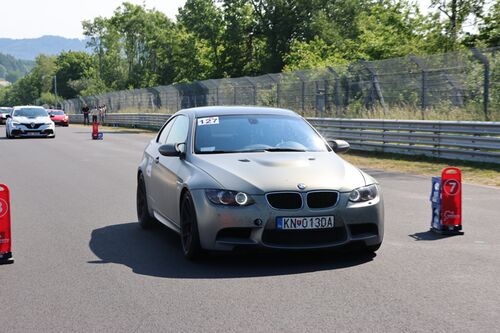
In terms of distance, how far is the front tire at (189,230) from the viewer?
685 centimetres

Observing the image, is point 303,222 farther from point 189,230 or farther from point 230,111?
point 230,111

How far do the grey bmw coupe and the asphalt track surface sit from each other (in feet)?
0.86

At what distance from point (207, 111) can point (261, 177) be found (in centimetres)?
177

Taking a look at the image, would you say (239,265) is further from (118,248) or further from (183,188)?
(118,248)

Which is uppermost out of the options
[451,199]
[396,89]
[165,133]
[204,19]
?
[204,19]

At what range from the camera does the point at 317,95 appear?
28.0m

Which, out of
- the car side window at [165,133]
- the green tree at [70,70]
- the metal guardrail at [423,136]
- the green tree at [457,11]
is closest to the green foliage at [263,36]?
the green tree at [457,11]

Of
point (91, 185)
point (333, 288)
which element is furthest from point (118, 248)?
point (91, 185)

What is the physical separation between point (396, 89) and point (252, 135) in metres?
16.5

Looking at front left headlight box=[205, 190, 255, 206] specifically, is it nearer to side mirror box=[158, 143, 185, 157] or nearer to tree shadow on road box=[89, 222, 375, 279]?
tree shadow on road box=[89, 222, 375, 279]

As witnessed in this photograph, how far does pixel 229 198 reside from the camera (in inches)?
262

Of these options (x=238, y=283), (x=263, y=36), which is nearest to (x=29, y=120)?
(x=238, y=283)

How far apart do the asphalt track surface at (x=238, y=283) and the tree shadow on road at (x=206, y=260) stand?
11 mm

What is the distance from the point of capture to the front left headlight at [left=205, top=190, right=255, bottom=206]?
6598mm
